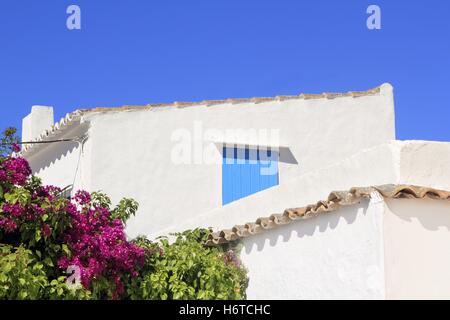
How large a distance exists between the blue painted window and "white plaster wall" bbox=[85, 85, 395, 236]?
17 centimetres

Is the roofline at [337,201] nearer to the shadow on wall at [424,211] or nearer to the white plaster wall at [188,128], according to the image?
the shadow on wall at [424,211]

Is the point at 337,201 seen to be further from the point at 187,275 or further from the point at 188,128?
the point at 188,128

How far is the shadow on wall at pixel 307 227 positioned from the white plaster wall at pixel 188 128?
420 centimetres

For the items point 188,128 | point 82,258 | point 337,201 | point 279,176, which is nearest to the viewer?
point 337,201

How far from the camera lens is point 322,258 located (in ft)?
24.3

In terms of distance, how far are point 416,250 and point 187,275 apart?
3.21 metres

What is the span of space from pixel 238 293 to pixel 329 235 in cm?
199

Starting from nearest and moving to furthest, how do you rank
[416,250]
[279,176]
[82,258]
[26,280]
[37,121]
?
[416,250], [26,280], [82,258], [279,176], [37,121]

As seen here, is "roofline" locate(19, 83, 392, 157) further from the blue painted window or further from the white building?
the blue painted window

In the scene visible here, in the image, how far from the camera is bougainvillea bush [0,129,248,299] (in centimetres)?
731

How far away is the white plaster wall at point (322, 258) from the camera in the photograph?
21.6ft

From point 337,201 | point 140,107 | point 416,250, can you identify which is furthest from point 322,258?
point 140,107

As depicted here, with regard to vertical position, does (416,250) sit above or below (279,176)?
below

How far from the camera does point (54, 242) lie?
7820mm
